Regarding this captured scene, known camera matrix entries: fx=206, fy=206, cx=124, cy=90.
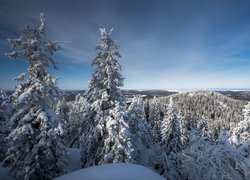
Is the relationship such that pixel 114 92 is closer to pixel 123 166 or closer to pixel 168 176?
pixel 123 166

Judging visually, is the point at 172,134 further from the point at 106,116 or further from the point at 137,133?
the point at 106,116

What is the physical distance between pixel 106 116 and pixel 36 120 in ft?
17.2

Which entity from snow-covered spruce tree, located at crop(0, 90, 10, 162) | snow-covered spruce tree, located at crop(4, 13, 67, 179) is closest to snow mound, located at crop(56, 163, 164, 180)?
snow-covered spruce tree, located at crop(4, 13, 67, 179)

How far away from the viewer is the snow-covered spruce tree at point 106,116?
15555 millimetres

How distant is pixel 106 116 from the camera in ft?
53.3

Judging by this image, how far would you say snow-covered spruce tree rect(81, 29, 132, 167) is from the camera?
51.0 feet

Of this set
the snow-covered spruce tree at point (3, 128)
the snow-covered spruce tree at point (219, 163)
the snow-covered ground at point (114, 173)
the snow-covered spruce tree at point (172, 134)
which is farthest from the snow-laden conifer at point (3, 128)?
the snow-covered spruce tree at point (172, 134)

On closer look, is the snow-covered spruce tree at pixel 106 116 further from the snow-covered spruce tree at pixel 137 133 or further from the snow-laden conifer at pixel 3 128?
the snow-laden conifer at pixel 3 128

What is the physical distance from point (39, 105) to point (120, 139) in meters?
6.35

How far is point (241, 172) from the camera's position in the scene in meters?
10.9

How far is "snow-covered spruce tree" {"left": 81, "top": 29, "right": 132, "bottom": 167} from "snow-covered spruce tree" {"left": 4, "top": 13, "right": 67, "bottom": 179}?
10.0 ft

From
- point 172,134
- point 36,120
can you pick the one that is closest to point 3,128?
point 36,120

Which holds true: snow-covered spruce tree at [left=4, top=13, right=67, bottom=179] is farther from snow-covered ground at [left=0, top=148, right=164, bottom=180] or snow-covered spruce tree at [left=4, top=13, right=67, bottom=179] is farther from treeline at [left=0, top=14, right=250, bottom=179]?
snow-covered ground at [left=0, top=148, right=164, bottom=180]

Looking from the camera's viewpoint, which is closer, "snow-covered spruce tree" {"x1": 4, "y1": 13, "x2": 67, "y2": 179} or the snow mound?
the snow mound
